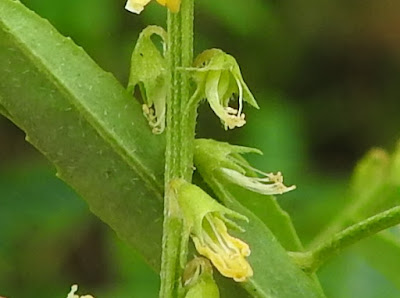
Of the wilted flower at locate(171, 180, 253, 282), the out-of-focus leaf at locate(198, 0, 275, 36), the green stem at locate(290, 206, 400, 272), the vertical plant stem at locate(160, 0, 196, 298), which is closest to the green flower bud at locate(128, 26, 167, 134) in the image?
the vertical plant stem at locate(160, 0, 196, 298)

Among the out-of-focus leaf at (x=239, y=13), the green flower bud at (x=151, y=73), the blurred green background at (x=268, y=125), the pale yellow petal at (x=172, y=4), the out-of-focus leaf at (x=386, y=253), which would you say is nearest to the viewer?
the pale yellow petal at (x=172, y=4)

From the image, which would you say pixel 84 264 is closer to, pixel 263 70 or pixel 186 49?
pixel 263 70

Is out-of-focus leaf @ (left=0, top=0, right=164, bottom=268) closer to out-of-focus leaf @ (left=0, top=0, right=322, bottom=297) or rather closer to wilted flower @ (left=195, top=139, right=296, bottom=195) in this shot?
out-of-focus leaf @ (left=0, top=0, right=322, bottom=297)

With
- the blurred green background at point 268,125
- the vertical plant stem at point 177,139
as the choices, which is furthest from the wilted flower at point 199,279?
the blurred green background at point 268,125

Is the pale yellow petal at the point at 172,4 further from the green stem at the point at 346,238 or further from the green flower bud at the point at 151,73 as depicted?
the green stem at the point at 346,238

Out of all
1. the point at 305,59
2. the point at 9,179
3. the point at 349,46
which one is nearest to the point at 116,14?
the point at 9,179

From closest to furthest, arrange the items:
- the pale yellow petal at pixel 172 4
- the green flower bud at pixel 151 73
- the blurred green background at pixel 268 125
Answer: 1. the pale yellow petal at pixel 172 4
2. the green flower bud at pixel 151 73
3. the blurred green background at pixel 268 125
